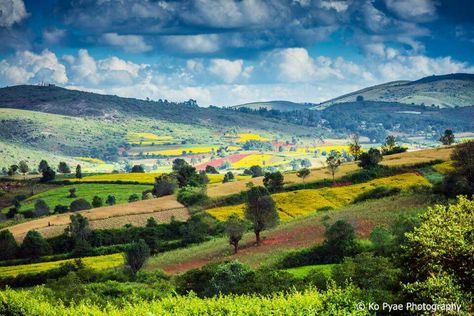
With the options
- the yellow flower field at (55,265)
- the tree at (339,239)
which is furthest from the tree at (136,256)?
the tree at (339,239)

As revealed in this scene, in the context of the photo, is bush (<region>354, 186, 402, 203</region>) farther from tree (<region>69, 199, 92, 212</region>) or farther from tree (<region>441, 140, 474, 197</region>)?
tree (<region>69, 199, 92, 212</region>)

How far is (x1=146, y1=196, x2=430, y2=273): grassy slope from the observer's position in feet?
249

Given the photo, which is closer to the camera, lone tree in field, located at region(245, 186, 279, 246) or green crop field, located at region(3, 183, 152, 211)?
lone tree in field, located at region(245, 186, 279, 246)

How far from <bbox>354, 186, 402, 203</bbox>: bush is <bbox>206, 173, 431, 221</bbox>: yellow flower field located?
2.70 m

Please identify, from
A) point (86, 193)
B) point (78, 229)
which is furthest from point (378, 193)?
point (86, 193)

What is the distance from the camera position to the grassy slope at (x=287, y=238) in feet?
249

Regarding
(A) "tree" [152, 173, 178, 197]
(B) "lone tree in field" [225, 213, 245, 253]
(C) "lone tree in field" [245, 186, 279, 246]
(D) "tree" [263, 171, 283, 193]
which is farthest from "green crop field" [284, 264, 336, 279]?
(A) "tree" [152, 173, 178, 197]

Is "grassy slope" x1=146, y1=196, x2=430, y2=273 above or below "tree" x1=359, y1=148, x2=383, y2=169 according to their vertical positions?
below

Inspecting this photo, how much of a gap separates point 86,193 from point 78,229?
209 feet

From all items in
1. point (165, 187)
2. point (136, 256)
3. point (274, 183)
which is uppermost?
point (274, 183)

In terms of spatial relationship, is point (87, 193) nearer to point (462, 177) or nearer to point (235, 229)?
point (235, 229)

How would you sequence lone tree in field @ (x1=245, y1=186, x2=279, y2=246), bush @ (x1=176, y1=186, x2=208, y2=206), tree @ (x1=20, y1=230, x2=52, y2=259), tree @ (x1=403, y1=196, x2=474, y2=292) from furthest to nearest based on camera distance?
bush @ (x1=176, y1=186, x2=208, y2=206) → tree @ (x1=20, y1=230, x2=52, y2=259) → lone tree in field @ (x1=245, y1=186, x2=279, y2=246) → tree @ (x1=403, y1=196, x2=474, y2=292)

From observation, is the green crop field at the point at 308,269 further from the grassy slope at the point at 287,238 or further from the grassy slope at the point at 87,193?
the grassy slope at the point at 87,193

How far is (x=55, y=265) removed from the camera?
85.4m
